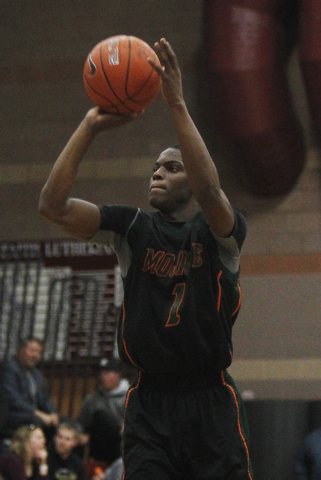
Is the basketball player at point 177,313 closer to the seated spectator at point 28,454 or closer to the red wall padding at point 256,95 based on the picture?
the seated spectator at point 28,454

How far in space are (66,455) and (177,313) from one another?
14.4ft

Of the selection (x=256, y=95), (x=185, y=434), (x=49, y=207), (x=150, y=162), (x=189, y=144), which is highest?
(x=256, y=95)

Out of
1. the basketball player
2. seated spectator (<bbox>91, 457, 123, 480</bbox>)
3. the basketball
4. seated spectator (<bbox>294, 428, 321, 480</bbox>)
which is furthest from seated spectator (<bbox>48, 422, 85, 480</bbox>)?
the basketball

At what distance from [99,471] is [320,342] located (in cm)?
276

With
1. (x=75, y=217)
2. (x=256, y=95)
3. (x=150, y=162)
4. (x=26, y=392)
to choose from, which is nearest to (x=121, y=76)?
(x=75, y=217)

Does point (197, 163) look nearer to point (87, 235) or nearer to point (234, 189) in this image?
point (87, 235)

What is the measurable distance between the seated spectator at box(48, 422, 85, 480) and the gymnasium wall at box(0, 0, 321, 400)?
2.15m

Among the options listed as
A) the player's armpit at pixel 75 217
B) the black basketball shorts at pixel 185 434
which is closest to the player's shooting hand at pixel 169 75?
the player's armpit at pixel 75 217

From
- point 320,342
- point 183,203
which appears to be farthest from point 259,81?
point 183,203

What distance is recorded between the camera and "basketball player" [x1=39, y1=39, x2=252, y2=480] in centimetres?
279

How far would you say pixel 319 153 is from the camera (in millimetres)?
8320

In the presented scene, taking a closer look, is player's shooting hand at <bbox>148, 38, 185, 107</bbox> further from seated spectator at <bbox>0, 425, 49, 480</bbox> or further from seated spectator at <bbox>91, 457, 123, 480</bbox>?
seated spectator at <bbox>91, 457, 123, 480</bbox>

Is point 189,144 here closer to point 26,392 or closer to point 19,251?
point 26,392

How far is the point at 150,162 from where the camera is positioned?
8773mm
